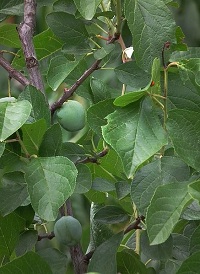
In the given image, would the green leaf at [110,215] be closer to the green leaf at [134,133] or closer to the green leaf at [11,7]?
the green leaf at [134,133]

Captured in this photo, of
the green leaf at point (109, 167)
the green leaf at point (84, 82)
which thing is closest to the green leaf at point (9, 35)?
the green leaf at point (84, 82)

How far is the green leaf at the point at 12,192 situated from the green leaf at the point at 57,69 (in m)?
0.15

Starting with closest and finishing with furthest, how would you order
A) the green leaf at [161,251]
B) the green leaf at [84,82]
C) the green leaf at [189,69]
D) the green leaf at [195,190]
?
the green leaf at [195,190] → the green leaf at [189,69] → the green leaf at [161,251] → the green leaf at [84,82]

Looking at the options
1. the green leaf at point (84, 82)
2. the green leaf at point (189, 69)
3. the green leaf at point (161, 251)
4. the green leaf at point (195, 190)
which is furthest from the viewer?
the green leaf at point (84, 82)

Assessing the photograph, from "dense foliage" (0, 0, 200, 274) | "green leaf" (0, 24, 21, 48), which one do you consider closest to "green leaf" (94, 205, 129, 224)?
"dense foliage" (0, 0, 200, 274)

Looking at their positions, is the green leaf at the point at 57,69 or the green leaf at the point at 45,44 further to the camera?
the green leaf at the point at 45,44

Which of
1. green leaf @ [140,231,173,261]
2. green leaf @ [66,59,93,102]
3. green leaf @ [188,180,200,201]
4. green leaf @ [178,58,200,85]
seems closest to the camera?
green leaf @ [188,180,200,201]

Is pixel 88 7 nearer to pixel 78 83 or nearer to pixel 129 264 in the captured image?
pixel 78 83

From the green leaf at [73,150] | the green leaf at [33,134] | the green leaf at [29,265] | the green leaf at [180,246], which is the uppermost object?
the green leaf at [33,134]

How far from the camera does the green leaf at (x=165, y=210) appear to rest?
0.74m

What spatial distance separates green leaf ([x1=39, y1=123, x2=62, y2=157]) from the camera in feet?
2.97

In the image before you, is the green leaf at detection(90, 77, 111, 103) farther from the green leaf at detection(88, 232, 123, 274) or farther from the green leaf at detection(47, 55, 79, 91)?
the green leaf at detection(88, 232, 123, 274)

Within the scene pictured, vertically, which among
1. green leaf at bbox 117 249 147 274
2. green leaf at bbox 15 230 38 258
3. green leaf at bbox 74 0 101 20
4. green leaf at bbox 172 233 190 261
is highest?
green leaf at bbox 74 0 101 20

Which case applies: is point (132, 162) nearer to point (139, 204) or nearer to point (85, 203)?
point (139, 204)
